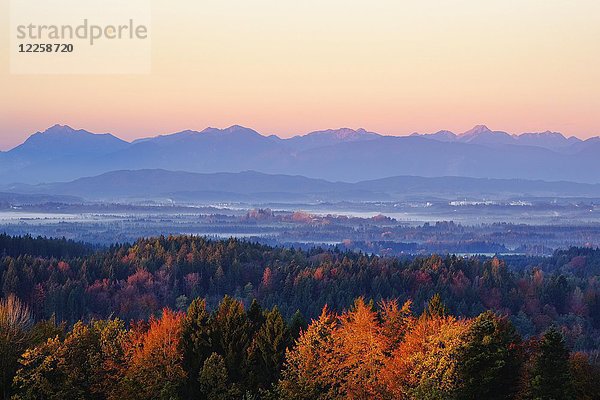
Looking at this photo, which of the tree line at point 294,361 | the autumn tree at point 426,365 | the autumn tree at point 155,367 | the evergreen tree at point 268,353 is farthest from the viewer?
the evergreen tree at point 268,353

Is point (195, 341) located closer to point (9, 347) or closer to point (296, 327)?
point (296, 327)

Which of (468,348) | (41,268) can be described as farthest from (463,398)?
(41,268)

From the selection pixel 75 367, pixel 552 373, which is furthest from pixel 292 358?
pixel 552 373

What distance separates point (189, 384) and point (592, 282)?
330 feet

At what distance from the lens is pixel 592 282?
149m

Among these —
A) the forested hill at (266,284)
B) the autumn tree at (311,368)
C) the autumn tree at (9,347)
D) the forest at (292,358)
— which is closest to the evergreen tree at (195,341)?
the forest at (292,358)

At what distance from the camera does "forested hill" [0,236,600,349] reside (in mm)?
120250

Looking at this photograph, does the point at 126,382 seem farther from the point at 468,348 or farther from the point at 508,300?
the point at 508,300

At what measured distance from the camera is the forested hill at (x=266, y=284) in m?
120

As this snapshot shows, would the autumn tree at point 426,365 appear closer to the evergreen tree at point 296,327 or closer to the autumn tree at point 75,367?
the evergreen tree at point 296,327

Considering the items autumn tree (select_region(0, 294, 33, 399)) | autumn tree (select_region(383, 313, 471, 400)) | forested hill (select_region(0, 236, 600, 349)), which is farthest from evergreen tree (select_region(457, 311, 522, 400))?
forested hill (select_region(0, 236, 600, 349))

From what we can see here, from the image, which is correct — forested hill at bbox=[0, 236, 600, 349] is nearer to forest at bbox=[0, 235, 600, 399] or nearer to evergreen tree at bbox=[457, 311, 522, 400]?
forest at bbox=[0, 235, 600, 399]

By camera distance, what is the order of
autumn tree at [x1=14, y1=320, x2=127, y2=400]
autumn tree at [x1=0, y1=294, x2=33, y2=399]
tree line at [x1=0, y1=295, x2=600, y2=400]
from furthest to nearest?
autumn tree at [x1=0, y1=294, x2=33, y2=399] → autumn tree at [x1=14, y1=320, x2=127, y2=400] → tree line at [x1=0, y1=295, x2=600, y2=400]

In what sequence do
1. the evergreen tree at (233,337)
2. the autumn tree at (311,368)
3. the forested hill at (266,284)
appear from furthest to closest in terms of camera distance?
the forested hill at (266,284) < the evergreen tree at (233,337) < the autumn tree at (311,368)
